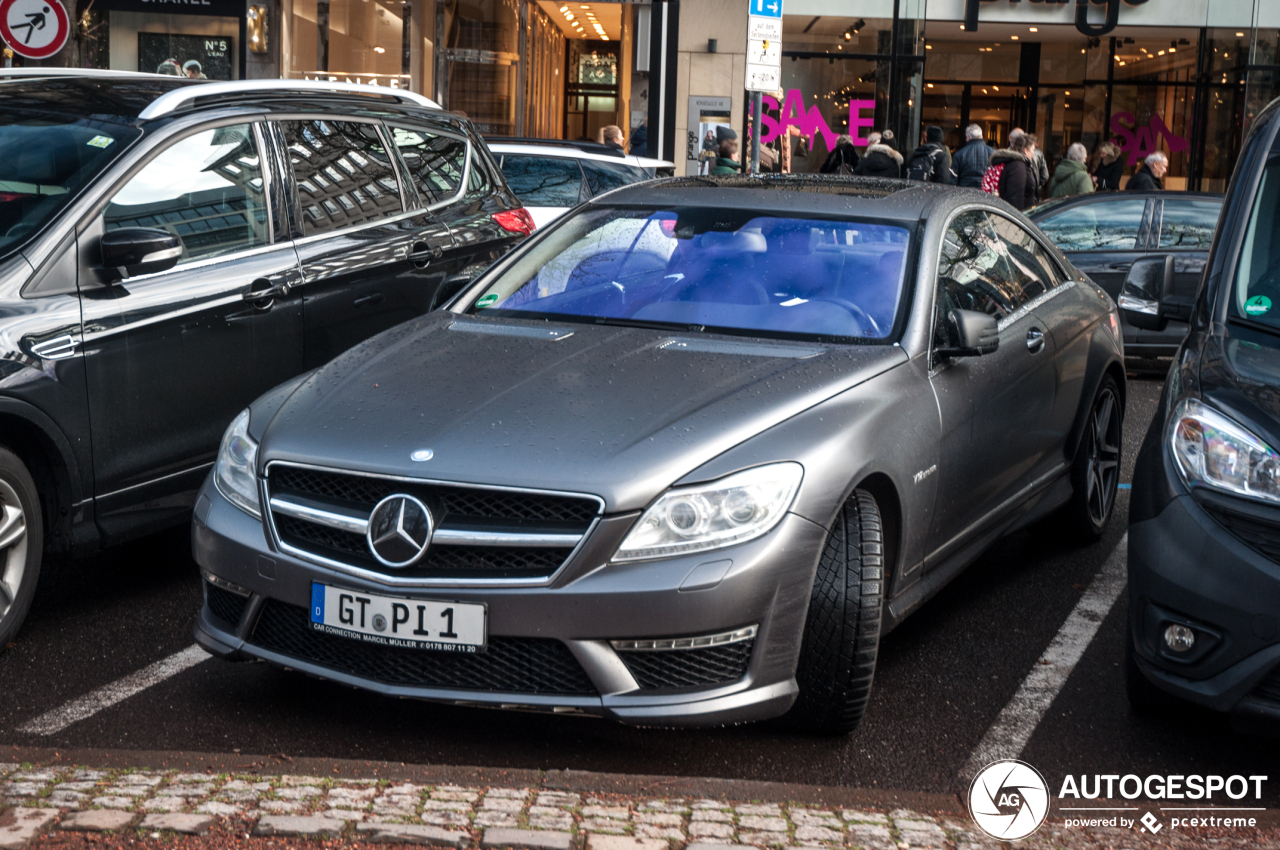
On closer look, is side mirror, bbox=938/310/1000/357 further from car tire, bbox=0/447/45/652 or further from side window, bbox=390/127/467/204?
side window, bbox=390/127/467/204

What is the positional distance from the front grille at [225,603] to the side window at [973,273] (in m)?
2.23

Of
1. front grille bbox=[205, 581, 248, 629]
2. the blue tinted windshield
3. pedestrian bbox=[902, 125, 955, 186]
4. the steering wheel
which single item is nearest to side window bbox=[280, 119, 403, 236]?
the blue tinted windshield

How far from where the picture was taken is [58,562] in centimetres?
570

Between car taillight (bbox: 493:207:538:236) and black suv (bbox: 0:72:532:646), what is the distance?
0.53 m

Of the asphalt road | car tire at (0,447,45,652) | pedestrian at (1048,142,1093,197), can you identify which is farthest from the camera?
pedestrian at (1048,142,1093,197)

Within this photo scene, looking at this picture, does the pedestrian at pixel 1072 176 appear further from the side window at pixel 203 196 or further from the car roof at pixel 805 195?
the side window at pixel 203 196

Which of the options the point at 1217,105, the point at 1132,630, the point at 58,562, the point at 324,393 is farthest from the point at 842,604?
the point at 1217,105

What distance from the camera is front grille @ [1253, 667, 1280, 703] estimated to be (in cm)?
364

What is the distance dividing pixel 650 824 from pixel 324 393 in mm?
1690

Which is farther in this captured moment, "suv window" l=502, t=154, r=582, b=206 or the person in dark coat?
the person in dark coat

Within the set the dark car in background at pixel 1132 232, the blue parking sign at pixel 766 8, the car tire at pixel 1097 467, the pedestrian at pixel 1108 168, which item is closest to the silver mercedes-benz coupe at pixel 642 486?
the car tire at pixel 1097 467

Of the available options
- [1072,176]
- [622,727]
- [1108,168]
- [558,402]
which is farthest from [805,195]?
[1108,168]

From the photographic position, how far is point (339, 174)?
615cm

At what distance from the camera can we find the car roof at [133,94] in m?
5.38
